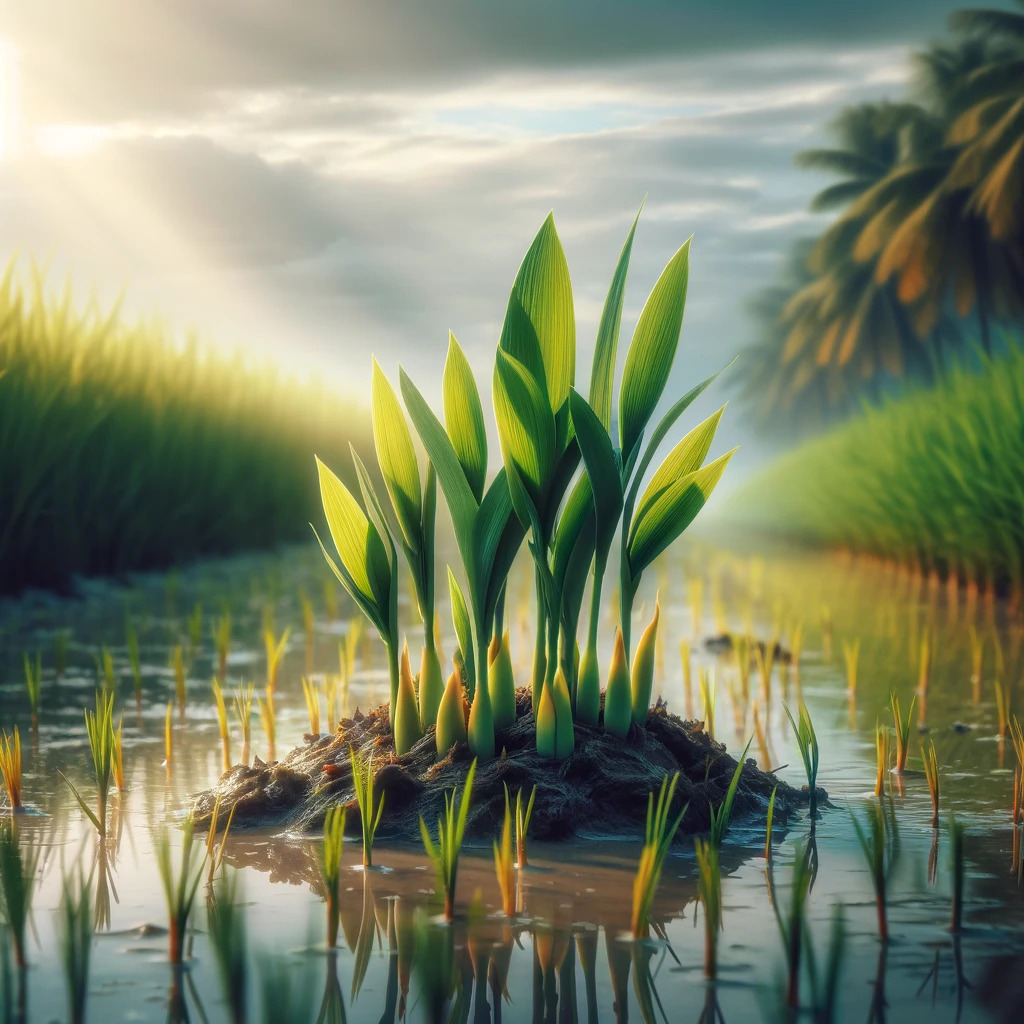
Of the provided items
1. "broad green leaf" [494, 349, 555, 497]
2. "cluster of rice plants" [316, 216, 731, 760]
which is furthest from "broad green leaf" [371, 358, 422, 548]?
"broad green leaf" [494, 349, 555, 497]

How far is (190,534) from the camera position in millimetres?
8977

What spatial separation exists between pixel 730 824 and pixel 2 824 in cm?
152

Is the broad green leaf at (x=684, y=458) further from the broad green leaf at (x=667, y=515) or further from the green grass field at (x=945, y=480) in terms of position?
the green grass field at (x=945, y=480)

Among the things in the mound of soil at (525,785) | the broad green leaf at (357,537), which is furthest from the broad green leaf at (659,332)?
the mound of soil at (525,785)

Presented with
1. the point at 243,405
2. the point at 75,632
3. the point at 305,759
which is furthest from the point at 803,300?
the point at 305,759

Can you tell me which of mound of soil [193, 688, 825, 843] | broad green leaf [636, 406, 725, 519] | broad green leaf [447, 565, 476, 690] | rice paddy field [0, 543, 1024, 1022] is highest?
broad green leaf [636, 406, 725, 519]

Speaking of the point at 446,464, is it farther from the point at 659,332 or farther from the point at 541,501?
the point at 659,332

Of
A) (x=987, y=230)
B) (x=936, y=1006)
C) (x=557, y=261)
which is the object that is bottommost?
(x=936, y=1006)

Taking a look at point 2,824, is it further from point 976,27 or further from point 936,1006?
point 976,27

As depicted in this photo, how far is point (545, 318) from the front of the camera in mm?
2574

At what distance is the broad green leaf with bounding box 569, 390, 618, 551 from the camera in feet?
7.76

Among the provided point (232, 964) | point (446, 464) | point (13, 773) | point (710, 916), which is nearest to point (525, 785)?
point (446, 464)

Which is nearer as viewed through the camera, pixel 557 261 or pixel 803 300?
pixel 557 261

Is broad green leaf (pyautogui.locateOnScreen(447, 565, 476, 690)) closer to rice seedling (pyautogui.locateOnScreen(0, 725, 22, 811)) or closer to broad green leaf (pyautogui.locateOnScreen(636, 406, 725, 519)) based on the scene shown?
broad green leaf (pyautogui.locateOnScreen(636, 406, 725, 519))
